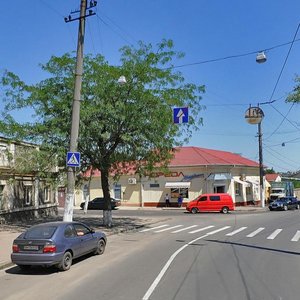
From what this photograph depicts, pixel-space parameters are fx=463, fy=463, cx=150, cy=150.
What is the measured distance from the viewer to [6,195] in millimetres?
29562

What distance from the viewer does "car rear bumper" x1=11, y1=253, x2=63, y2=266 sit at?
12625 millimetres

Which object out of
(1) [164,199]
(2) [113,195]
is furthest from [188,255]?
(2) [113,195]

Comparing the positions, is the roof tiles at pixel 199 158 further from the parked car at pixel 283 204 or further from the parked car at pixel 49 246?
the parked car at pixel 49 246

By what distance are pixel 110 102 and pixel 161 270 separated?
13.4m

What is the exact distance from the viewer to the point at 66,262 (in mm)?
13219

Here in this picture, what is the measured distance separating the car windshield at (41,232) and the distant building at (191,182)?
34882 millimetres

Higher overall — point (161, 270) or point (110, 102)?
point (110, 102)

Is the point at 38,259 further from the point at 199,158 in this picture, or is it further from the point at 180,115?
the point at 199,158

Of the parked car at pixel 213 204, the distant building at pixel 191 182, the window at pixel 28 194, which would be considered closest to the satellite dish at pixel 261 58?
the window at pixel 28 194

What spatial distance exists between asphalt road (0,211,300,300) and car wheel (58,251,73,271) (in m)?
0.19

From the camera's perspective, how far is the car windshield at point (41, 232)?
1323cm

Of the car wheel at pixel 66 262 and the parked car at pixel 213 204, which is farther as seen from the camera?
the parked car at pixel 213 204

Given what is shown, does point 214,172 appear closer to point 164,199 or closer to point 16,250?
point 164,199

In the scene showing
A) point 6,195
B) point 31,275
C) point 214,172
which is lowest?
point 31,275
